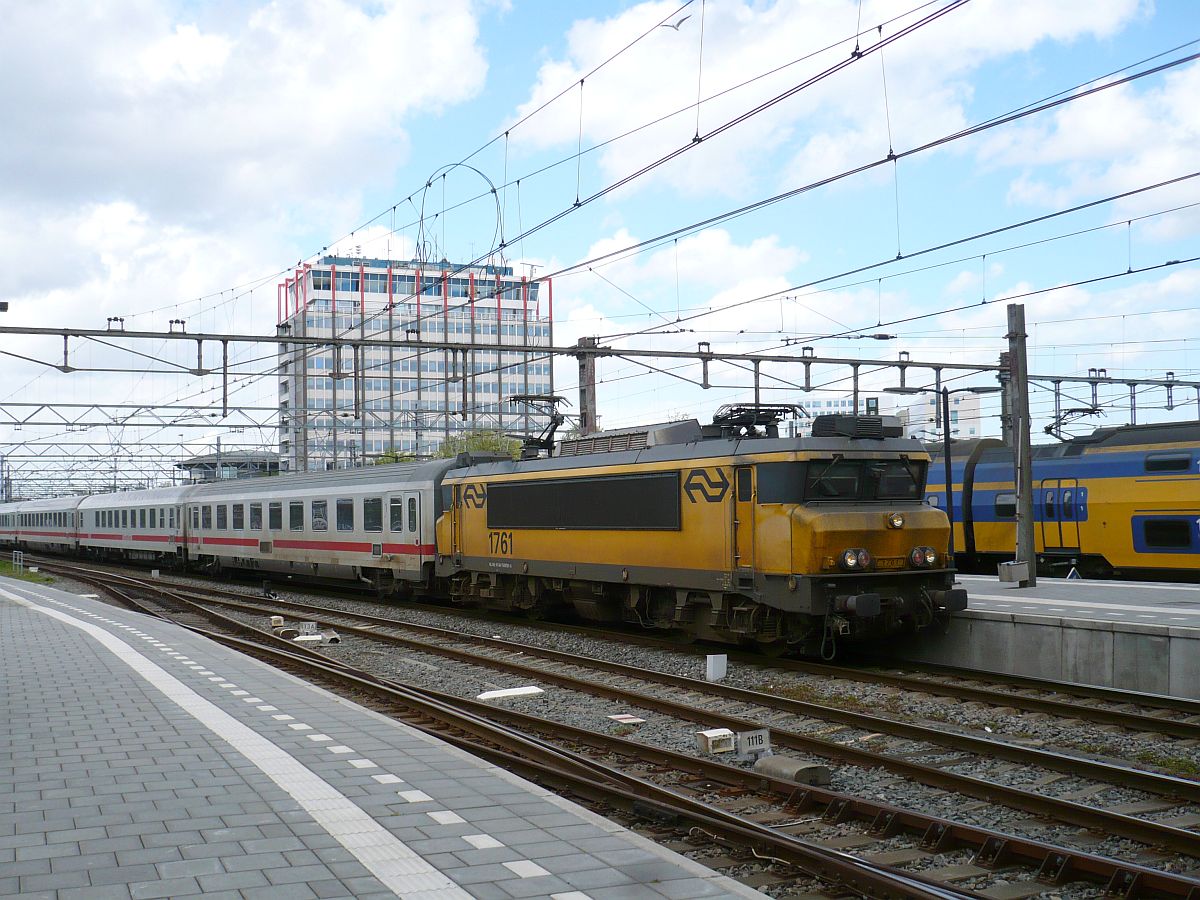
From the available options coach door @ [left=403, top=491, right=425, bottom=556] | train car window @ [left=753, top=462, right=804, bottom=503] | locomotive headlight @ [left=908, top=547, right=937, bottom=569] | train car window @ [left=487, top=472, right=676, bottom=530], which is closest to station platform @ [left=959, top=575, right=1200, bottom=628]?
locomotive headlight @ [left=908, top=547, right=937, bottom=569]

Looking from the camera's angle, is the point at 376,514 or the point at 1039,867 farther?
the point at 376,514

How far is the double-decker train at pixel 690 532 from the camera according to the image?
14406 mm

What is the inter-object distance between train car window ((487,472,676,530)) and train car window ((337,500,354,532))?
678 centimetres

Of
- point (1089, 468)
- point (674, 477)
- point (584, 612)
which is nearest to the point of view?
point (674, 477)

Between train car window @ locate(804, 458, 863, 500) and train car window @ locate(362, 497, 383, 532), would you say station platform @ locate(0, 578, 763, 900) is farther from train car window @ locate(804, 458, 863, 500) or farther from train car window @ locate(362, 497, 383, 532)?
train car window @ locate(362, 497, 383, 532)

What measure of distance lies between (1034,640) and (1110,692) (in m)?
2.23

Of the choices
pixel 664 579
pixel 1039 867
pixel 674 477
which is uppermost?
pixel 674 477

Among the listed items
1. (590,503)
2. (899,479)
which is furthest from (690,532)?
(899,479)

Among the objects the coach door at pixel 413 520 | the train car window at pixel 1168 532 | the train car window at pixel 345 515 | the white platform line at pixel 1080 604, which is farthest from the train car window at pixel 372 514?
the train car window at pixel 1168 532

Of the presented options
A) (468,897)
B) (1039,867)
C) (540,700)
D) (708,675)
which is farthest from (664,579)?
(468,897)

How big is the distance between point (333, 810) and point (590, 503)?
1169cm

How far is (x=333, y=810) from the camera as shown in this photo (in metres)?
6.82

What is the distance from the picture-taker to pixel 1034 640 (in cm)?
1459

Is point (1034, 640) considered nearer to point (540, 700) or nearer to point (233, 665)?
point (540, 700)
